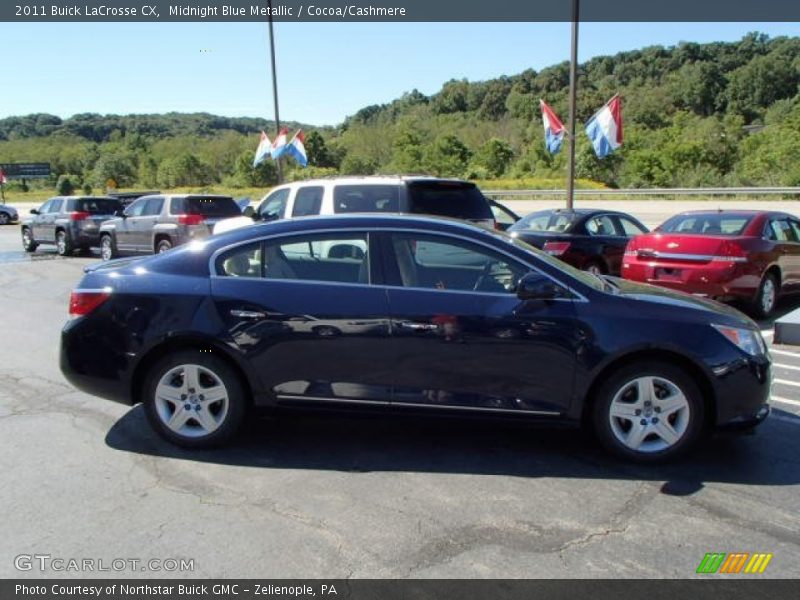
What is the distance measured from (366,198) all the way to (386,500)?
229 inches

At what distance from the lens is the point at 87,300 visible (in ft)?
15.2

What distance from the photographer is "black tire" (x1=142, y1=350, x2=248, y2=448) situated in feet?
14.5

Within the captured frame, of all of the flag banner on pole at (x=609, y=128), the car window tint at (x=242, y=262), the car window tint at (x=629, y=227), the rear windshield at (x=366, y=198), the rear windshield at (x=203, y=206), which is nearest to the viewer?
the car window tint at (x=242, y=262)

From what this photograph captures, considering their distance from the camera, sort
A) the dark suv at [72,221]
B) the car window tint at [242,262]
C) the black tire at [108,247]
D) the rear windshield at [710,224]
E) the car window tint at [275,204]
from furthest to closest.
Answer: the dark suv at [72,221] < the black tire at [108,247] < the car window tint at [275,204] < the rear windshield at [710,224] < the car window tint at [242,262]

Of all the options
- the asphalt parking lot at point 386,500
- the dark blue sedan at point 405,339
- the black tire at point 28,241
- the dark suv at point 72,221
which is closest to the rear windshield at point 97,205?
the dark suv at point 72,221

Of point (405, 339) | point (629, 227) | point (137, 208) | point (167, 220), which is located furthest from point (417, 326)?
point (137, 208)

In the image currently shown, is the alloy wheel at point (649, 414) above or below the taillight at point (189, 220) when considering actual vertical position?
below

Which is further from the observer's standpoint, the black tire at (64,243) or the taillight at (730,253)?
the black tire at (64,243)

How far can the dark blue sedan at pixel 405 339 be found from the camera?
13.8ft

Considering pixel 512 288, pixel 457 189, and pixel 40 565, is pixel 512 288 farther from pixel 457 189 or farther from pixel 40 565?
pixel 457 189

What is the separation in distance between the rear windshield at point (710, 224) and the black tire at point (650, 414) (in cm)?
561

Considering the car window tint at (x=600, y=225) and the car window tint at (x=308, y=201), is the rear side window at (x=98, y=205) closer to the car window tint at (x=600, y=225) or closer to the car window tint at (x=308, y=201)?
the car window tint at (x=308, y=201)

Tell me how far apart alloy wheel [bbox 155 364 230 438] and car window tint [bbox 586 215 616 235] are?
822 cm

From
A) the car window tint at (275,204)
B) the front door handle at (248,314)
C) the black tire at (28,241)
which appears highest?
the car window tint at (275,204)
